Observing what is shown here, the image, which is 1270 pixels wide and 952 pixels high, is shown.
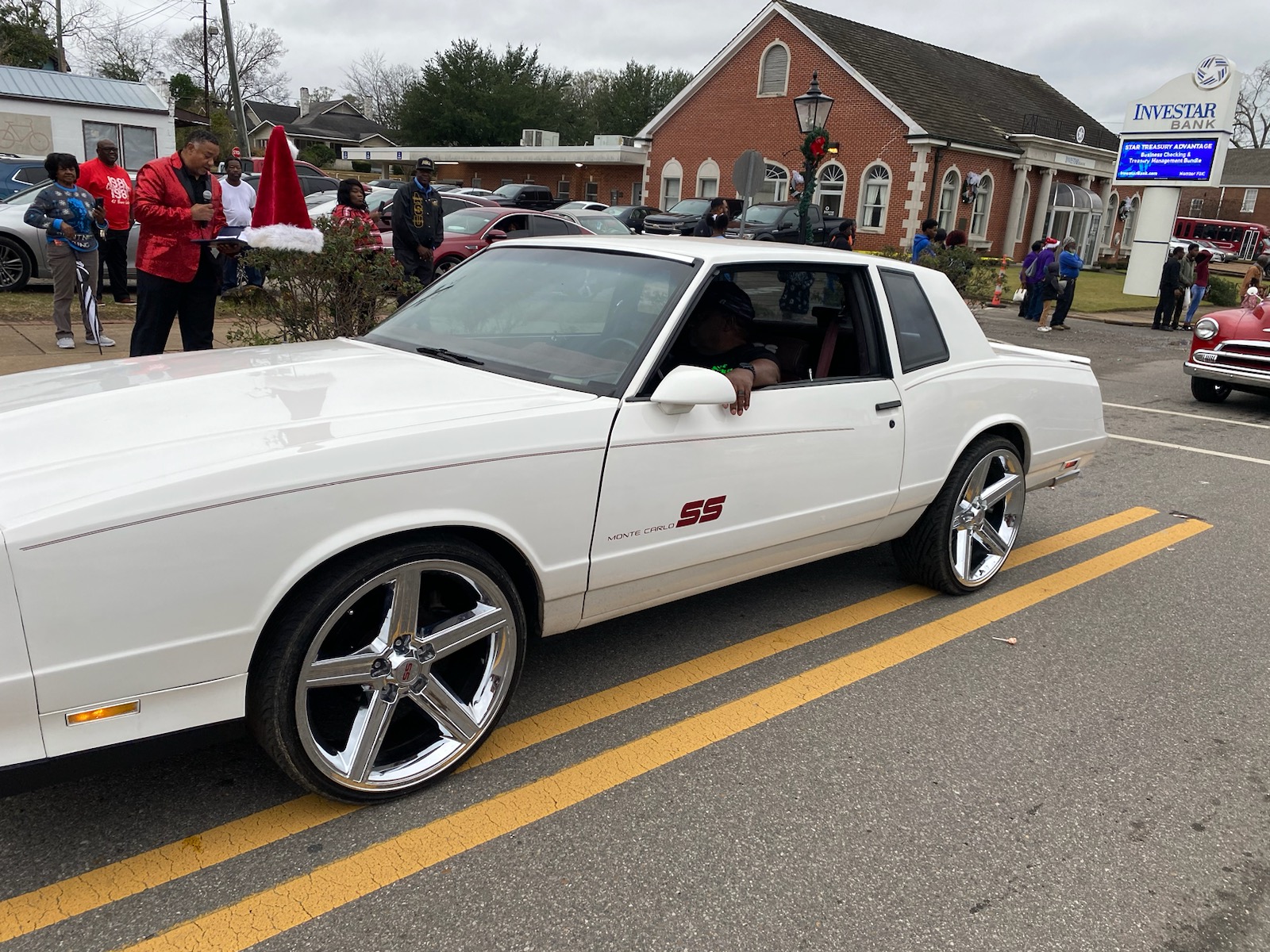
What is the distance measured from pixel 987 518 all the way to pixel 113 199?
31.2 ft

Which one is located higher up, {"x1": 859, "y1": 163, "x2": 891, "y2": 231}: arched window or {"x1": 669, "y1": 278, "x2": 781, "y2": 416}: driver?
{"x1": 859, "y1": 163, "x2": 891, "y2": 231}: arched window

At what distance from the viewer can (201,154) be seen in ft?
20.3

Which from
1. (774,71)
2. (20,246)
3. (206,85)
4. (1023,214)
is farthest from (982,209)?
(206,85)

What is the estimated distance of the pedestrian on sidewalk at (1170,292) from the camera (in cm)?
1830

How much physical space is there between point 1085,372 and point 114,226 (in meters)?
9.74

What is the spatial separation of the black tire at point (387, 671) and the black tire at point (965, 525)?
2.20 metres

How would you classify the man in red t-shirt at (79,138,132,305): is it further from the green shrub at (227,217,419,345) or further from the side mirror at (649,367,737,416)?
the side mirror at (649,367,737,416)

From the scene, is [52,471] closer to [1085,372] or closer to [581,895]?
[581,895]

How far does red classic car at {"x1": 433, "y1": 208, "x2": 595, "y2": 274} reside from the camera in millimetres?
13336

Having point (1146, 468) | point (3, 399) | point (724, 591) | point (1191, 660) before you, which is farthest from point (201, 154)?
point (1146, 468)

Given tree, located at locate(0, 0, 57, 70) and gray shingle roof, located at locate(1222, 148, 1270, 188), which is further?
gray shingle roof, located at locate(1222, 148, 1270, 188)

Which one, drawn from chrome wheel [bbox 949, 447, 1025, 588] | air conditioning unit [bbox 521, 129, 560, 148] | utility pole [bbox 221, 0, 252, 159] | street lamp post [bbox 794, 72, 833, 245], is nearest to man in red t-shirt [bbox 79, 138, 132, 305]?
chrome wheel [bbox 949, 447, 1025, 588]

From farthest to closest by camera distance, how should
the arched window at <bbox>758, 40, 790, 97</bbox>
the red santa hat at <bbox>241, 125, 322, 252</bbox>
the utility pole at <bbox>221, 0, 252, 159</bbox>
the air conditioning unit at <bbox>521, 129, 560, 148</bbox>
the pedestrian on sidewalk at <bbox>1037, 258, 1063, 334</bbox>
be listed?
the air conditioning unit at <bbox>521, 129, 560, 148</bbox>, the arched window at <bbox>758, 40, 790, 97</bbox>, the utility pole at <bbox>221, 0, 252, 159</bbox>, the pedestrian on sidewalk at <bbox>1037, 258, 1063, 334</bbox>, the red santa hat at <bbox>241, 125, 322, 252</bbox>

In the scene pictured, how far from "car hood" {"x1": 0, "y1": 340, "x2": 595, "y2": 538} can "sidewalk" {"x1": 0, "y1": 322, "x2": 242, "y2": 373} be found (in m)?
4.76
